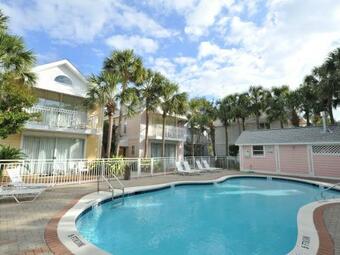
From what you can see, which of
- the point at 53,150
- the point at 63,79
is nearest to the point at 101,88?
the point at 63,79

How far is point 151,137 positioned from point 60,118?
10.8m

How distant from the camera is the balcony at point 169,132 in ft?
82.0

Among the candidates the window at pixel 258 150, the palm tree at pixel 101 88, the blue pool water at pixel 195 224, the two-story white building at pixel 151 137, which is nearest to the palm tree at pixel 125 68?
the palm tree at pixel 101 88

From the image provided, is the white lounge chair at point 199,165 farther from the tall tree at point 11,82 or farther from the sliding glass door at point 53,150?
the tall tree at point 11,82

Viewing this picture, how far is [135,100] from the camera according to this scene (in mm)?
18312

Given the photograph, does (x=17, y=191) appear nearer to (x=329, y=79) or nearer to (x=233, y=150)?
(x=329, y=79)

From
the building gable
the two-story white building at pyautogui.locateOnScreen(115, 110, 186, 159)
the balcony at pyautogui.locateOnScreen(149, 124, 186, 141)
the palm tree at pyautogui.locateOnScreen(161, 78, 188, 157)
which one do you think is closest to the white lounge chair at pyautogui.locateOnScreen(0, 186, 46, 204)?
the building gable

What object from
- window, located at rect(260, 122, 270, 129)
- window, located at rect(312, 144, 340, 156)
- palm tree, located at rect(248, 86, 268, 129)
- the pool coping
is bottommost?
the pool coping

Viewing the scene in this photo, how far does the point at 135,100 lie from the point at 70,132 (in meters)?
5.50

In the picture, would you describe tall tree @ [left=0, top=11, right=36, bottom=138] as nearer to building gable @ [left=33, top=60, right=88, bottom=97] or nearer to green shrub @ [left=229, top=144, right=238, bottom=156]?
building gable @ [left=33, top=60, right=88, bottom=97]

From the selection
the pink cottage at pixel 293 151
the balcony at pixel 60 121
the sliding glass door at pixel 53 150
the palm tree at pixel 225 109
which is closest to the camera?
the sliding glass door at pixel 53 150

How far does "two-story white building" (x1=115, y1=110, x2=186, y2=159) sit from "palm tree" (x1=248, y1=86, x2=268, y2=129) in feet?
34.7

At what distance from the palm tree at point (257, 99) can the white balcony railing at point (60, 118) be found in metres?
22.0

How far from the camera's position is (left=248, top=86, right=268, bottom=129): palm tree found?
30203mm
